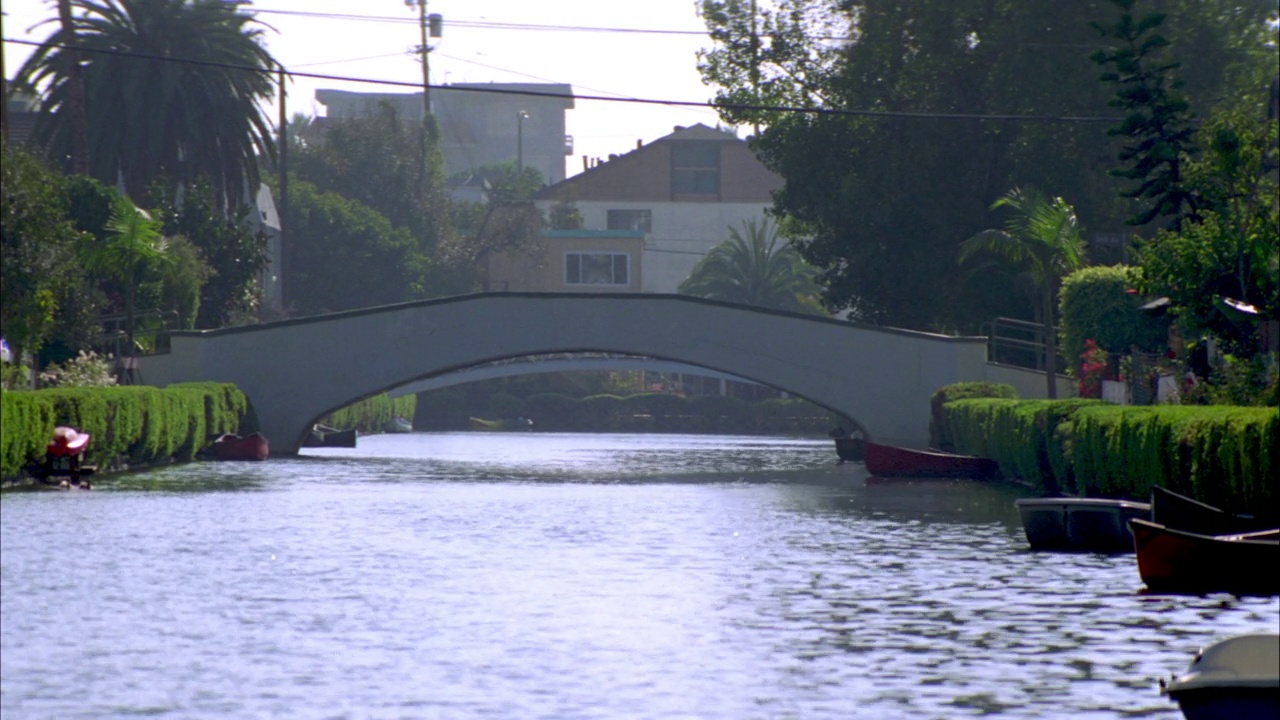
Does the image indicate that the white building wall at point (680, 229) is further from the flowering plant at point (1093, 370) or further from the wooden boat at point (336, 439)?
the flowering plant at point (1093, 370)

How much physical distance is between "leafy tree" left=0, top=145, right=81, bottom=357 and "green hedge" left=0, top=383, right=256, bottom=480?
2.37 metres

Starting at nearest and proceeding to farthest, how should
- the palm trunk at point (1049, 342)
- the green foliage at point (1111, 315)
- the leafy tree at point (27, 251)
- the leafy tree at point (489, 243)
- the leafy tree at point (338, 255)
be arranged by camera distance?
the leafy tree at point (27, 251) → the green foliage at point (1111, 315) → the palm trunk at point (1049, 342) → the leafy tree at point (338, 255) → the leafy tree at point (489, 243)

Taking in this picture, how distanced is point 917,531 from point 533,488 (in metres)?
14.4

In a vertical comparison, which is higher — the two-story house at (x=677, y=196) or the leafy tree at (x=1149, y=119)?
the two-story house at (x=677, y=196)

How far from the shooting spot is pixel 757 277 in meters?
104

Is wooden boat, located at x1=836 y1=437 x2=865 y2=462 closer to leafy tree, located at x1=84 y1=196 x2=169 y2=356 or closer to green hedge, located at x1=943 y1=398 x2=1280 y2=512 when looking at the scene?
green hedge, located at x1=943 y1=398 x2=1280 y2=512

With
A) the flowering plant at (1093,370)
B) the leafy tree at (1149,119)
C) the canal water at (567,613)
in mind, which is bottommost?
the canal water at (567,613)

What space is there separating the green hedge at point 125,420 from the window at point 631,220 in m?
61.9

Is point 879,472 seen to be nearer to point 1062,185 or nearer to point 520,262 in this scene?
point 1062,185

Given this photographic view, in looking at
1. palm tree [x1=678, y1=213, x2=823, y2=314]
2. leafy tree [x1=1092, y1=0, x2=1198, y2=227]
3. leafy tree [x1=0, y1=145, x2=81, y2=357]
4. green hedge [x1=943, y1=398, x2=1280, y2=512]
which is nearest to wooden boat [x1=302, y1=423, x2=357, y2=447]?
leafy tree [x1=0, y1=145, x2=81, y2=357]

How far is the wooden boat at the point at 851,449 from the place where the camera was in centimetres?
6062

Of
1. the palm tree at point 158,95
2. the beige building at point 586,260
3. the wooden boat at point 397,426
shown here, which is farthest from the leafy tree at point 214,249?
the beige building at point 586,260

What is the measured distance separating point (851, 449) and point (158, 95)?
24.6m

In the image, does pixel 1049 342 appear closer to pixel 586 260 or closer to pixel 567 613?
pixel 567 613
